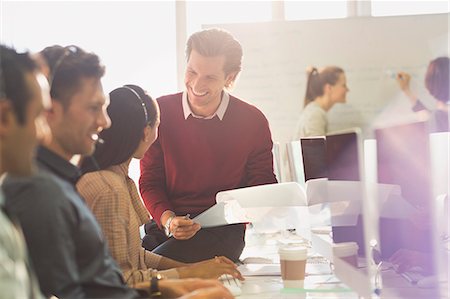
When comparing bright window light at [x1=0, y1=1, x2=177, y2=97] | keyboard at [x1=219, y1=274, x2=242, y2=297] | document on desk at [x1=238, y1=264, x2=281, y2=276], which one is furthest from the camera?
bright window light at [x1=0, y1=1, x2=177, y2=97]

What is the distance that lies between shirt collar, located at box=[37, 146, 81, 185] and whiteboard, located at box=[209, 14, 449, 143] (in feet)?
10.4

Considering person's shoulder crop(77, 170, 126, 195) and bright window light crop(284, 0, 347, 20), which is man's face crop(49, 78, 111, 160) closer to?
person's shoulder crop(77, 170, 126, 195)

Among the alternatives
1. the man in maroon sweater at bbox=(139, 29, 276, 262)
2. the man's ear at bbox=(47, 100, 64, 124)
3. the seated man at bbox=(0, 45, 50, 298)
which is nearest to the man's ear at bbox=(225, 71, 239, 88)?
the man in maroon sweater at bbox=(139, 29, 276, 262)

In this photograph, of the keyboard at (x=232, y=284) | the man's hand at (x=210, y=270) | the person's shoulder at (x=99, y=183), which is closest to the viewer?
the person's shoulder at (x=99, y=183)

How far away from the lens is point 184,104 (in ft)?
7.82

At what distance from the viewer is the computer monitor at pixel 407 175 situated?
157cm

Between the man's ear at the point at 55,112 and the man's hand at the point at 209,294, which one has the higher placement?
the man's ear at the point at 55,112

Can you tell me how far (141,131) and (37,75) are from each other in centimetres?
87

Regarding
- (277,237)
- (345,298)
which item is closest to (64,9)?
(277,237)

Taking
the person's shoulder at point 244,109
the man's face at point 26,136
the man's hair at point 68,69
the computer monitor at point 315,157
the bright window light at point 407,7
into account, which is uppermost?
the bright window light at point 407,7

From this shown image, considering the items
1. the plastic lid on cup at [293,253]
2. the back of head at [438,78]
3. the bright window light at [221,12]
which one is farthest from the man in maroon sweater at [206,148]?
the back of head at [438,78]

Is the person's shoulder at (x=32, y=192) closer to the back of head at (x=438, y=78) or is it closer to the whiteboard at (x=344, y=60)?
the whiteboard at (x=344, y=60)

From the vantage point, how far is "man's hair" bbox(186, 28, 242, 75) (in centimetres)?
227

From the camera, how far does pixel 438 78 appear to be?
14.4ft
